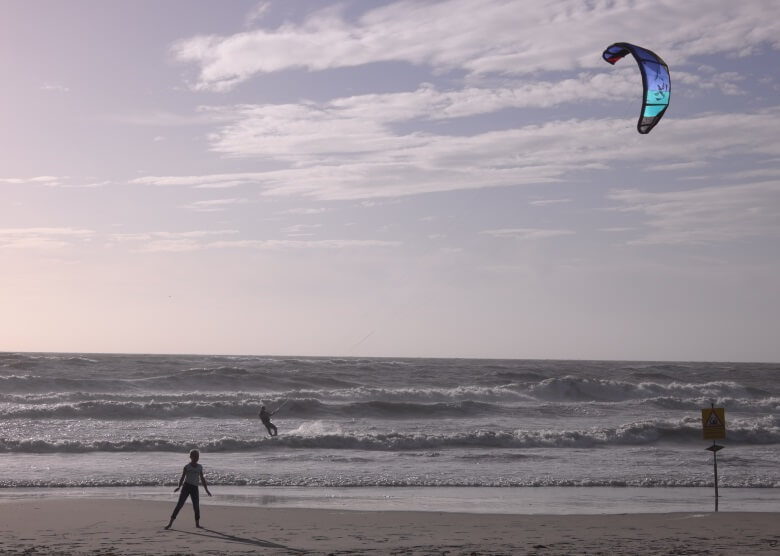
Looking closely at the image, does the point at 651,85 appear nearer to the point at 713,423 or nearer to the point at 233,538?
the point at 713,423

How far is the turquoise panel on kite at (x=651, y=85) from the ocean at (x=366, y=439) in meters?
6.11

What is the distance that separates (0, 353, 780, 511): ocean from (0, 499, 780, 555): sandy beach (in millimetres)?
1705

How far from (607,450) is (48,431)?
45.3 ft

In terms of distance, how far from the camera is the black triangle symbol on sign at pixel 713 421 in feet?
41.8

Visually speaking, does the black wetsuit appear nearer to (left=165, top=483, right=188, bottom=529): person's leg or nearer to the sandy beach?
the sandy beach

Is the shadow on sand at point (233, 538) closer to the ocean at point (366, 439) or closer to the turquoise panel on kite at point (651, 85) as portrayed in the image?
Answer: the ocean at point (366, 439)

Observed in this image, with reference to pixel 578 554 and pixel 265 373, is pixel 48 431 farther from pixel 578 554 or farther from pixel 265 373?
pixel 265 373

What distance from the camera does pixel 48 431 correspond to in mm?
22031

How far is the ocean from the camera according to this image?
15.7 meters

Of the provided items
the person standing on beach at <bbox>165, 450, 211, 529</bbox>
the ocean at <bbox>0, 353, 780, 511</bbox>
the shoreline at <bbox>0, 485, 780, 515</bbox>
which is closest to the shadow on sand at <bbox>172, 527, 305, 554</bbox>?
the person standing on beach at <bbox>165, 450, 211, 529</bbox>

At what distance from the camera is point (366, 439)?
70.6 ft

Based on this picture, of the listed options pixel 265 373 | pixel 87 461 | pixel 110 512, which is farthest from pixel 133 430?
pixel 265 373

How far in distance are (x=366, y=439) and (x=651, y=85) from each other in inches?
461

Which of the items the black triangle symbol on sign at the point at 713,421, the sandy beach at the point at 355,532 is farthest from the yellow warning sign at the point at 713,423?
the sandy beach at the point at 355,532
